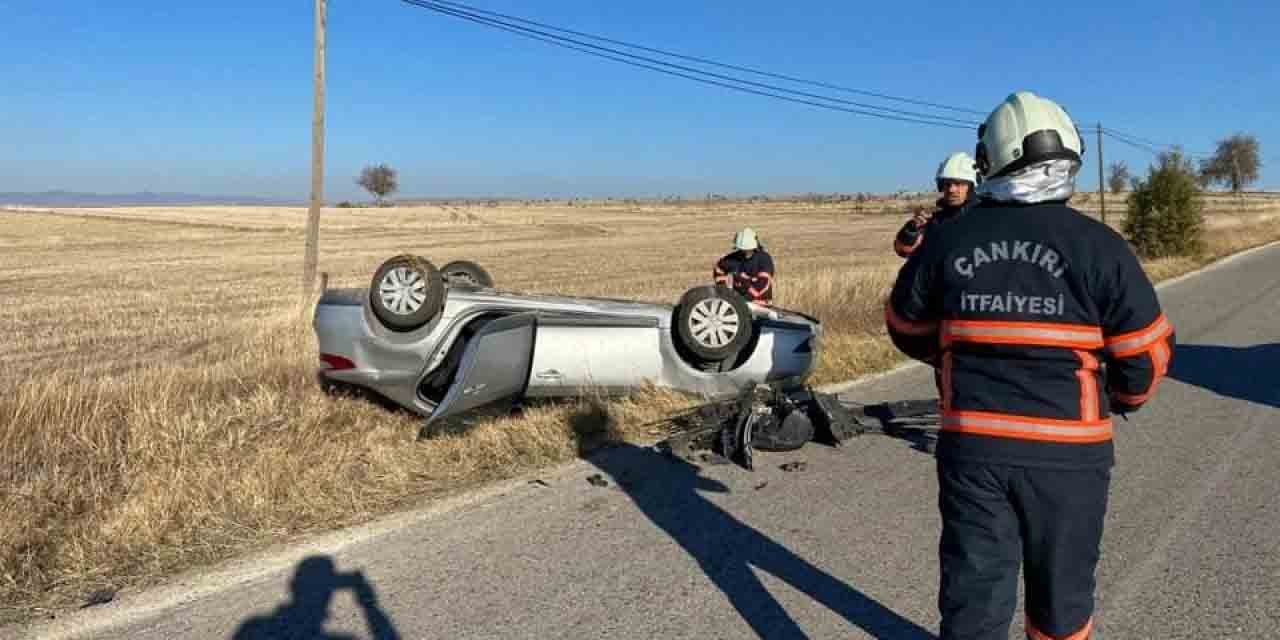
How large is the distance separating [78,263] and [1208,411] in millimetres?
30353

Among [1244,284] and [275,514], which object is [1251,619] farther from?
[1244,284]

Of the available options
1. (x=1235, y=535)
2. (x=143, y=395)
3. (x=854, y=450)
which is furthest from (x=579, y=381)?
(x=1235, y=535)

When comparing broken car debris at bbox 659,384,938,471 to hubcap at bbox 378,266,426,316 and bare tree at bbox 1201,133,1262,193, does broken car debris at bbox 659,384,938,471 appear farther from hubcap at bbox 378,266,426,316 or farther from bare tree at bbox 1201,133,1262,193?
bare tree at bbox 1201,133,1262,193

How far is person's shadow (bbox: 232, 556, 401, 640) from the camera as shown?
300cm

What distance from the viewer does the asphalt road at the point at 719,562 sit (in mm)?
3078

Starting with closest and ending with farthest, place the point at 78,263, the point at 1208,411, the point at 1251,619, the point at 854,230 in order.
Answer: the point at 1251,619
the point at 1208,411
the point at 78,263
the point at 854,230

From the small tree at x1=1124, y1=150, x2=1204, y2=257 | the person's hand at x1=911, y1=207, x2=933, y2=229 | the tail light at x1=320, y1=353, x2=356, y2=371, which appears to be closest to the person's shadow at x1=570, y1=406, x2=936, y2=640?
the tail light at x1=320, y1=353, x2=356, y2=371

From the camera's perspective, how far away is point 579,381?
5.89 metres

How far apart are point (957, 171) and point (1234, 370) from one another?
12.0ft

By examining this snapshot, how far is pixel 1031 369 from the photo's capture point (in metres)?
2.09

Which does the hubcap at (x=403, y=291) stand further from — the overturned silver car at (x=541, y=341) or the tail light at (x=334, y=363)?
the tail light at (x=334, y=363)

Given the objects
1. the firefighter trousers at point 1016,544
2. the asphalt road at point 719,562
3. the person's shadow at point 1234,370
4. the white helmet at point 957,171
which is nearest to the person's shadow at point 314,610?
the asphalt road at point 719,562

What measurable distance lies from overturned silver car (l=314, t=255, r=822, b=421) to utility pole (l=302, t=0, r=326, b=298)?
205 inches

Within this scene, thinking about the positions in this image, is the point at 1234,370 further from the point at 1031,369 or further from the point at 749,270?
the point at 1031,369
